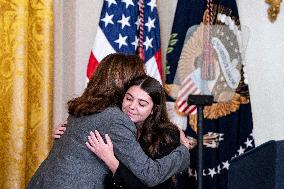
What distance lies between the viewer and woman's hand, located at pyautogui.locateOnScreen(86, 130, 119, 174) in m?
1.86

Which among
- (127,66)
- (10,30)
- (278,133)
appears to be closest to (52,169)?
(127,66)

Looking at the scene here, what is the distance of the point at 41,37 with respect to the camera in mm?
3213

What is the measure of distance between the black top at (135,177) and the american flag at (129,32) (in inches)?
53.9

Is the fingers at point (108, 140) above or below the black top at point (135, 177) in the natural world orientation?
above

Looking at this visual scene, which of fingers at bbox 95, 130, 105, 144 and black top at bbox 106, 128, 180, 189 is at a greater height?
fingers at bbox 95, 130, 105, 144

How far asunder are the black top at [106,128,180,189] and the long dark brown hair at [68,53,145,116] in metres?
0.24

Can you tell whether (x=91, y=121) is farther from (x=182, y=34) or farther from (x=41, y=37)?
(x=182, y=34)

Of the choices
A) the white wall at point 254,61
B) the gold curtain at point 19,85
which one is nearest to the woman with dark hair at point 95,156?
the gold curtain at point 19,85

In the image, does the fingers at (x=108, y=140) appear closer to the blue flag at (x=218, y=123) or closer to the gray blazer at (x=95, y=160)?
the gray blazer at (x=95, y=160)

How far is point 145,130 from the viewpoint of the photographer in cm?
217

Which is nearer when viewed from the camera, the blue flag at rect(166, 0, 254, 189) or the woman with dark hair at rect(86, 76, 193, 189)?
the woman with dark hair at rect(86, 76, 193, 189)

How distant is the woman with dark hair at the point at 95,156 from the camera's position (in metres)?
1.89

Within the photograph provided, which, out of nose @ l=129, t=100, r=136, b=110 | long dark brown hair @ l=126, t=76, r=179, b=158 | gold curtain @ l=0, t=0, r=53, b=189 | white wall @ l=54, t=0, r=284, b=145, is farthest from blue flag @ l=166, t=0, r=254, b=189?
nose @ l=129, t=100, r=136, b=110

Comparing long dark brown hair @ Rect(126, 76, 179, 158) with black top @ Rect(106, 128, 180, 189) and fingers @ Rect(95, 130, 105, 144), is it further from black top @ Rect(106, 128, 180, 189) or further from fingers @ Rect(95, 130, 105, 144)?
fingers @ Rect(95, 130, 105, 144)
